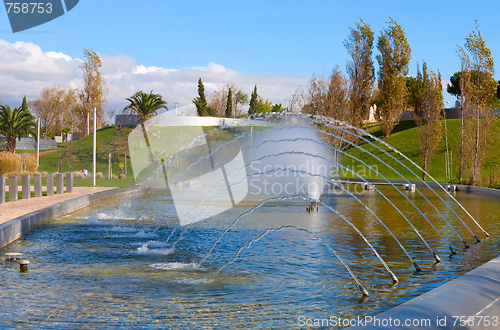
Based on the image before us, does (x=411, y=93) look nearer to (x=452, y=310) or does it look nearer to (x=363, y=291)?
(x=363, y=291)

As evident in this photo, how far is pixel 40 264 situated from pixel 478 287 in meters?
6.19

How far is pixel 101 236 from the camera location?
32.0 ft

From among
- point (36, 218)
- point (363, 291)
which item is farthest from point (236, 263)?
point (36, 218)

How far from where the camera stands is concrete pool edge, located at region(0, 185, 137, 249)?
28.6 feet

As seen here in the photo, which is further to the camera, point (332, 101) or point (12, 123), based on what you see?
point (12, 123)

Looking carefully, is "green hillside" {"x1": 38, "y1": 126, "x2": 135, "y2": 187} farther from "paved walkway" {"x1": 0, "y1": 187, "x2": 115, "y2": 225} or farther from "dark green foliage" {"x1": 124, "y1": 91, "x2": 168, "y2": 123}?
"paved walkway" {"x1": 0, "y1": 187, "x2": 115, "y2": 225}

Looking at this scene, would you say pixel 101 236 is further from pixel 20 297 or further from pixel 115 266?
pixel 20 297

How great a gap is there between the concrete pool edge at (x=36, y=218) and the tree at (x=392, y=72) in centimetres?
3401

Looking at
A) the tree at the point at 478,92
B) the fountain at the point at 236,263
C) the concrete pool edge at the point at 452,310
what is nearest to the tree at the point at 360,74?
the tree at the point at 478,92

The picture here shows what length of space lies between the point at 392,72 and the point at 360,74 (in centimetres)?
391

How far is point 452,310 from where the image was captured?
125 inches

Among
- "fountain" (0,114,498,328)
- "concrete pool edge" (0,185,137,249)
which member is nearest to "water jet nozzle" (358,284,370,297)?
"fountain" (0,114,498,328)

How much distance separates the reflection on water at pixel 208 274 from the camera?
4793 mm

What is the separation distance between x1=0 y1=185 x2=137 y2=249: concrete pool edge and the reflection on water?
22cm
